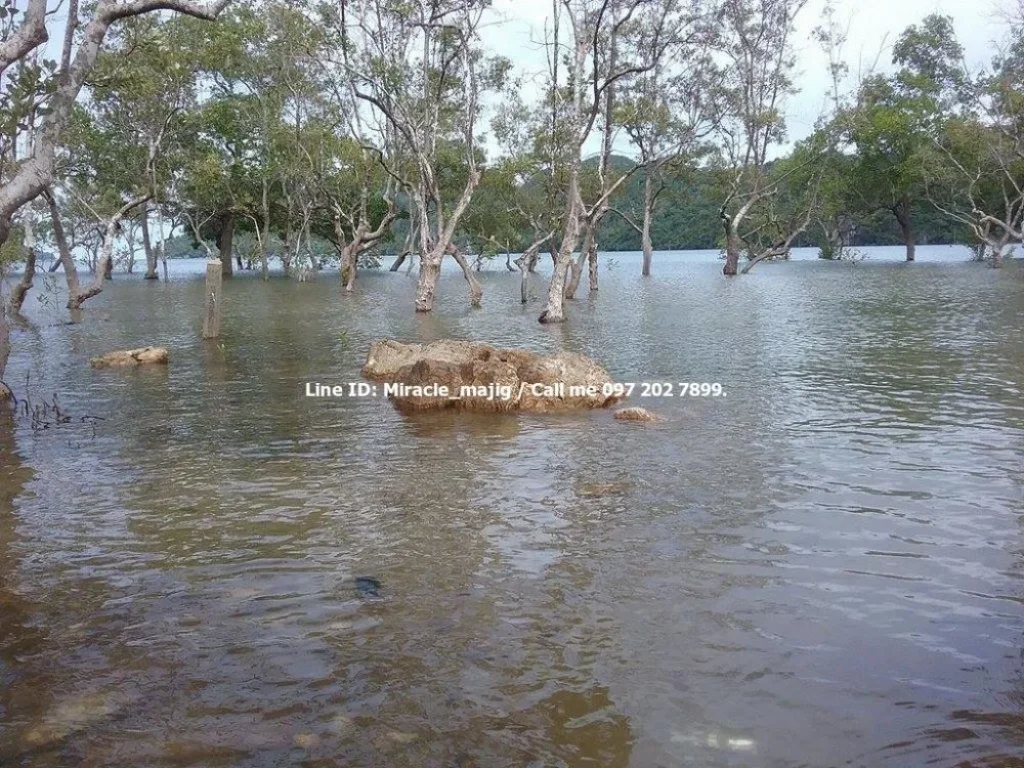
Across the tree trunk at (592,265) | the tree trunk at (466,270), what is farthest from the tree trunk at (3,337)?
the tree trunk at (592,265)

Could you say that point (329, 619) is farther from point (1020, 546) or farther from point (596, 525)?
point (1020, 546)

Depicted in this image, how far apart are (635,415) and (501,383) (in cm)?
235

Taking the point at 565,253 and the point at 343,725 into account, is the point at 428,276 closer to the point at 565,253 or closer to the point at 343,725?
the point at 565,253

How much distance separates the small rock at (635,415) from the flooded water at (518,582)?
8.0 inches

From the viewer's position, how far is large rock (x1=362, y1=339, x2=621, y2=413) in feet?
43.7

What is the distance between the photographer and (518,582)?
6.26 m

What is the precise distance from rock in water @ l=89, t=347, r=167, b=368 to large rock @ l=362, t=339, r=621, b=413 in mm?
7057

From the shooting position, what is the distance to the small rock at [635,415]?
479 inches

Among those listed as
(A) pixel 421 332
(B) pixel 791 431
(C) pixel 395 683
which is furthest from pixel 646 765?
(A) pixel 421 332

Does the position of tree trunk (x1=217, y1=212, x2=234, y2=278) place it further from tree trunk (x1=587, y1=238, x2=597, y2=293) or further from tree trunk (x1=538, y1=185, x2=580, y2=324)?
tree trunk (x1=538, y1=185, x2=580, y2=324)

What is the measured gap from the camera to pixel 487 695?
4.65 m

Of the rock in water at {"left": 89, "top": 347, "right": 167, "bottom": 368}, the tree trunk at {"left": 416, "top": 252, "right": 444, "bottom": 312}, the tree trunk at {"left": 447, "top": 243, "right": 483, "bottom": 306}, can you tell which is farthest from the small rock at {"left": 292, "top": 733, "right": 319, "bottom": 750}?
the tree trunk at {"left": 447, "top": 243, "right": 483, "bottom": 306}

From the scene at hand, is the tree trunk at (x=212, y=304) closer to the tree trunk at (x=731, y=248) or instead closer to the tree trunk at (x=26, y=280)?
the tree trunk at (x=26, y=280)

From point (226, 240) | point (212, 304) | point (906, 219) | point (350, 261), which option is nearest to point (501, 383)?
point (212, 304)
